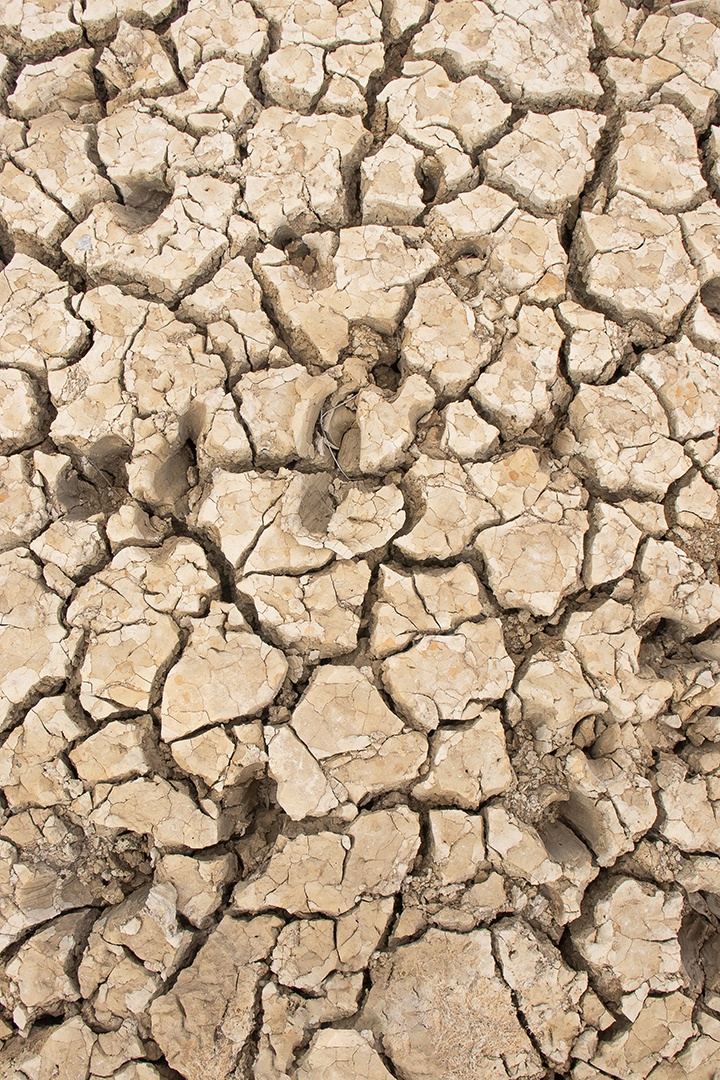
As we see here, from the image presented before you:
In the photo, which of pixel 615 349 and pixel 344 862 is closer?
pixel 344 862

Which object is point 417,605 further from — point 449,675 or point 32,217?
point 32,217

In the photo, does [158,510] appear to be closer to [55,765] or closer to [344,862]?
[55,765]

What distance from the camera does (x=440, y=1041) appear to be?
1548mm

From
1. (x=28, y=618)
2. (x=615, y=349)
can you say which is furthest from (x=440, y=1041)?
(x=615, y=349)

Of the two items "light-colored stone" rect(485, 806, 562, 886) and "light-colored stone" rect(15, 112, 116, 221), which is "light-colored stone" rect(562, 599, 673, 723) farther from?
"light-colored stone" rect(15, 112, 116, 221)

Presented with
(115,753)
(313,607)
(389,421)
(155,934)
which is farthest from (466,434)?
(155,934)

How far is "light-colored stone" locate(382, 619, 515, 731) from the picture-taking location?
1708 millimetres

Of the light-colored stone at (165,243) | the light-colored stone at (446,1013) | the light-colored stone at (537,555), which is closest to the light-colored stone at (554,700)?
the light-colored stone at (537,555)

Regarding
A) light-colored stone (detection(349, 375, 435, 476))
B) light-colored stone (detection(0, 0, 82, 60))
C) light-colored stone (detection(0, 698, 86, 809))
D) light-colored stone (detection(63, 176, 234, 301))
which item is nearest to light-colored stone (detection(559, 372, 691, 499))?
light-colored stone (detection(349, 375, 435, 476))

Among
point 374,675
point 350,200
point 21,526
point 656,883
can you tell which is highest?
point 350,200

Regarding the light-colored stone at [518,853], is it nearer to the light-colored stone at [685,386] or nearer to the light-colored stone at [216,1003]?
the light-colored stone at [216,1003]

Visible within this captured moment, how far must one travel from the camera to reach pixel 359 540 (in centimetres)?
179

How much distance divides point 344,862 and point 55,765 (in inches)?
27.8

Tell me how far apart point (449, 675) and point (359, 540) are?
1.26 ft
